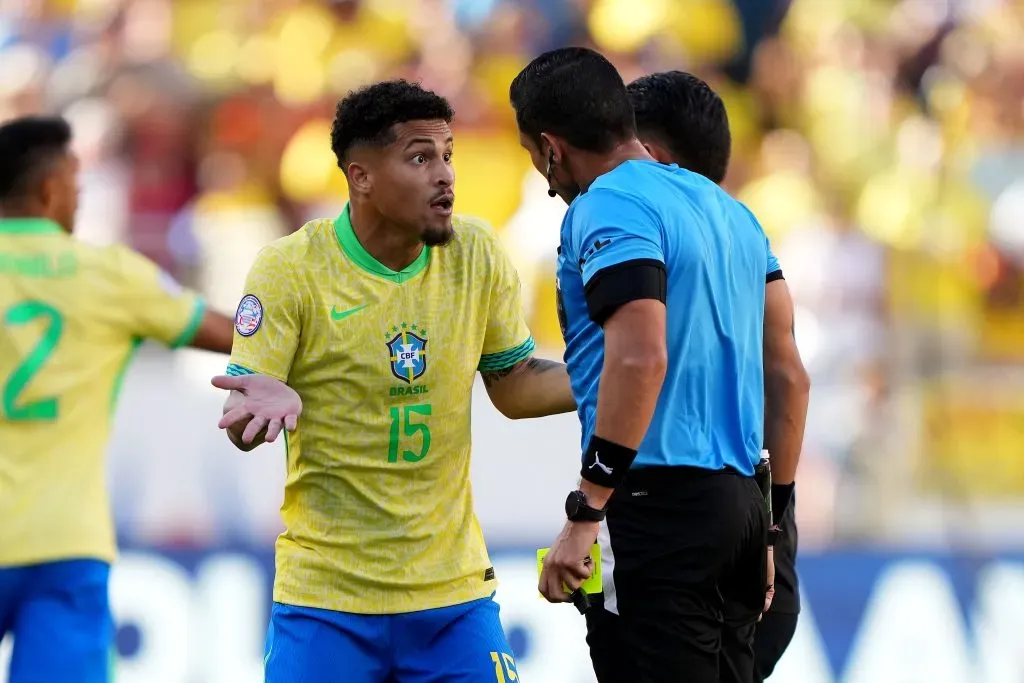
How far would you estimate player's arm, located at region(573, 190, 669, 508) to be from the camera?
3.33 metres

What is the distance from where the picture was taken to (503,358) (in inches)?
165

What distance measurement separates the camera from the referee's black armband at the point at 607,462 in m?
3.37

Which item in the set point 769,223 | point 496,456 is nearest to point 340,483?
point 496,456

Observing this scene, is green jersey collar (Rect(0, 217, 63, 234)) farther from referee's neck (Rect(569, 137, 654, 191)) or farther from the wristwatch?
the wristwatch

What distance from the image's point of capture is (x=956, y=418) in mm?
7590

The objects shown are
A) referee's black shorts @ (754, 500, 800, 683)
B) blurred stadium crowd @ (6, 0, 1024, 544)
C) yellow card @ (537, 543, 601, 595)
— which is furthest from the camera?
blurred stadium crowd @ (6, 0, 1024, 544)

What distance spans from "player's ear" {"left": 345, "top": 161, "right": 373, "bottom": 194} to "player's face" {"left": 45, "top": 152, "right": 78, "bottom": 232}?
54.9 inches

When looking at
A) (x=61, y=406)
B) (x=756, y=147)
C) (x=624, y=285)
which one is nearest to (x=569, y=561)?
(x=624, y=285)

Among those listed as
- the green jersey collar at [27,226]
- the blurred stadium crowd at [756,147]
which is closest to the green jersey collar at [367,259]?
the green jersey collar at [27,226]

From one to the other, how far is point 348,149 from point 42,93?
561 centimetres

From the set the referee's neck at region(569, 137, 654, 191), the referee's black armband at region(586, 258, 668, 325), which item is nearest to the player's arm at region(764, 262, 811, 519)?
the referee's neck at region(569, 137, 654, 191)

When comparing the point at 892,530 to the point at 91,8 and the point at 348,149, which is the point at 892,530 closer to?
the point at 348,149

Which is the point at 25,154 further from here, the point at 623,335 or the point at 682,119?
the point at 623,335

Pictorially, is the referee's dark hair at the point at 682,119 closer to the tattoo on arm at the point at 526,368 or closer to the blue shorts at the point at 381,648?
the tattoo on arm at the point at 526,368
